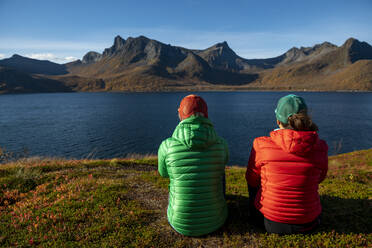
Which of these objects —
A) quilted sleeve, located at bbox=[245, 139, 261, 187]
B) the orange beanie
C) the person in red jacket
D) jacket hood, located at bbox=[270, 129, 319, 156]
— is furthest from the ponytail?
the orange beanie

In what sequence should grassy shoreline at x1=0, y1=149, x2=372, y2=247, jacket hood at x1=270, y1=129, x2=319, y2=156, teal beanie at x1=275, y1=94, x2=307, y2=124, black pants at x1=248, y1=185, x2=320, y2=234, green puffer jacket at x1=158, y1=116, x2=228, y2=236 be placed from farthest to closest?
grassy shoreline at x1=0, y1=149, x2=372, y2=247 < black pants at x1=248, y1=185, x2=320, y2=234 < green puffer jacket at x1=158, y1=116, x2=228, y2=236 < teal beanie at x1=275, y1=94, x2=307, y2=124 < jacket hood at x1=270, y1=129, x2=319, y2=156

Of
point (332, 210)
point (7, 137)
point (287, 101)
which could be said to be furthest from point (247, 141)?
point (7, 137)

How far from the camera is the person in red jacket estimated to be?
4.04m

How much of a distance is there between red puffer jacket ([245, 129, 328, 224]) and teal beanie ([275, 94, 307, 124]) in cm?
32

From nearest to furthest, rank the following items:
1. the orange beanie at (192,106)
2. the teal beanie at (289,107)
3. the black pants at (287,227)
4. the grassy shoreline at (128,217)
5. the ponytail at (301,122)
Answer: the ponytail at (301,122) < the teal beanie at (289,107) < the orange beanie at (192,106) < the black pants at (287,227) < the grassy shoreline at (128,217)

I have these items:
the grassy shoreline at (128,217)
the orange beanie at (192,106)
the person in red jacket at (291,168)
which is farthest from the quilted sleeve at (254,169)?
the grassy shoreline at (128,217)

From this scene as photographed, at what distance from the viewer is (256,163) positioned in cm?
452

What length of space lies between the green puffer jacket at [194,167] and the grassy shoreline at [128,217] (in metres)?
1.09

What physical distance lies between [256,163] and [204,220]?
5.83 ft

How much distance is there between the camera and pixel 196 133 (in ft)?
14.0

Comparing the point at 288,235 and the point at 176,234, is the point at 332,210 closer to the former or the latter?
the point at 288,235

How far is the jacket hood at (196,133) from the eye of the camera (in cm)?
427

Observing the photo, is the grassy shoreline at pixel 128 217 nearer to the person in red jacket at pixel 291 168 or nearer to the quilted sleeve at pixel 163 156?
the person in red jacket at pixel 291 168

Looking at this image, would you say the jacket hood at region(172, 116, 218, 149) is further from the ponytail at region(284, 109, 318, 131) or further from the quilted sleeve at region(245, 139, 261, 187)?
the ponytail at region(284, 109, 318, 131)
